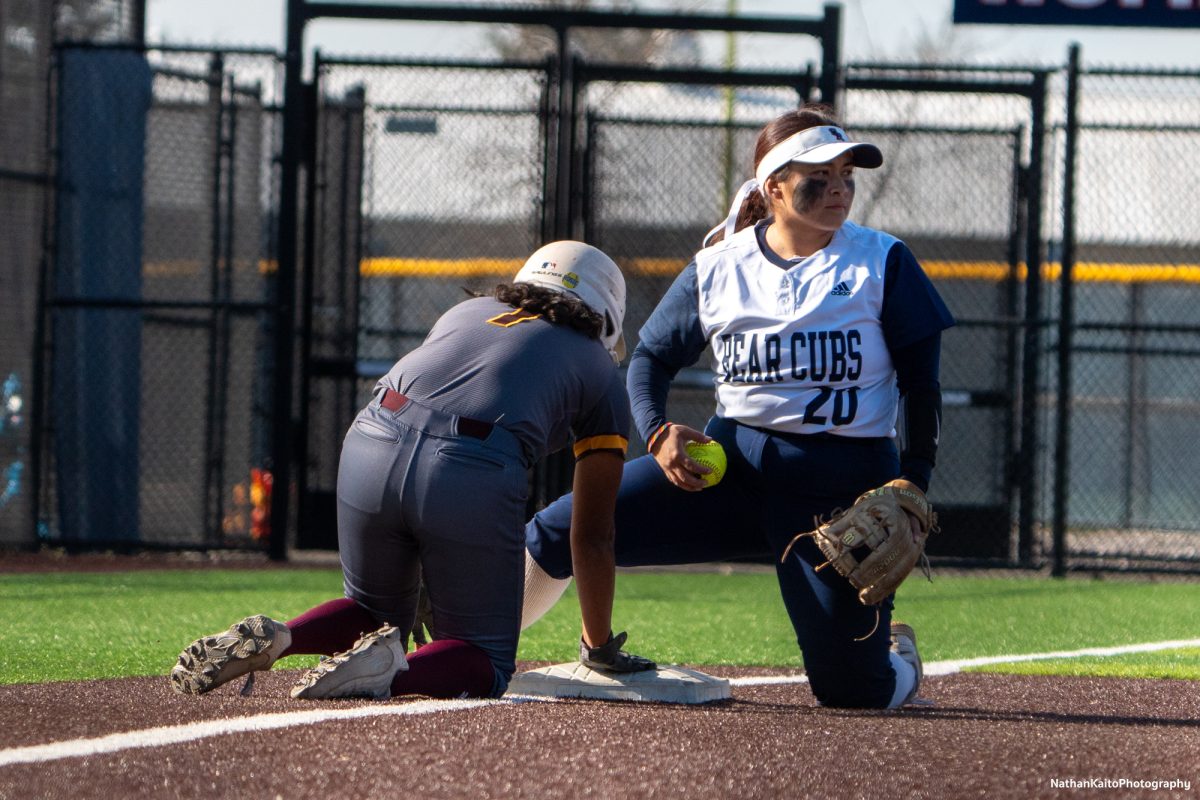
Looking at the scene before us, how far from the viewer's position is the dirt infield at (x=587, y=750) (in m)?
3.00

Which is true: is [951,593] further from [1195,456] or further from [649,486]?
[1195,456]

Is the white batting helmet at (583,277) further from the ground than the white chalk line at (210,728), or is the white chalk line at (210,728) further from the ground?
the white batting helmet at (583,277)

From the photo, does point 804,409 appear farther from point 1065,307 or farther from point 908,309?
point 1065,307

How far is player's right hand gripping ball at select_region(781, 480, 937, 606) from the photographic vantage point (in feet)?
13.9

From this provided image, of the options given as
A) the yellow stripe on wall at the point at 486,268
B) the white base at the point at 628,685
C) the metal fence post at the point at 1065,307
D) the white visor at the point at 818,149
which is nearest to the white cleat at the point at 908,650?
the white base at the point at 628,685

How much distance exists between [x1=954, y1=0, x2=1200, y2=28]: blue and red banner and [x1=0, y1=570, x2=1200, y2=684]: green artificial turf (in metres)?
3.68

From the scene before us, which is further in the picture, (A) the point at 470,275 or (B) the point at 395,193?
(A) the point at 470,275

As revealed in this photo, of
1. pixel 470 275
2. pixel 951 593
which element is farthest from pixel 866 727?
pixel 470 275

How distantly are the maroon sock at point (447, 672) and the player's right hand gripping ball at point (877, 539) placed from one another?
3.17 ft

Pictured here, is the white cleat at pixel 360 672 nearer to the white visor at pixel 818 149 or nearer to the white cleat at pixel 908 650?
the white cleat at pixel 908 650

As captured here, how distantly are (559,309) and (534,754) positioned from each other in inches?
57.8

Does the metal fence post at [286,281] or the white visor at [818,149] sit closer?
the white visor at [818,149]

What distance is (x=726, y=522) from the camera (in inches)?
185

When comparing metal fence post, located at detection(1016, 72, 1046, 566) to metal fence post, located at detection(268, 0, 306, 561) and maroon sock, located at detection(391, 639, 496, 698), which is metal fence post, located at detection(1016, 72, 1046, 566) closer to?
metal fence post, located at detection(268, 0, 306, 561)
